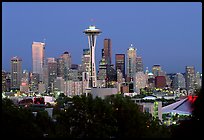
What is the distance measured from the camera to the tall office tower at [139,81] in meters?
78.8

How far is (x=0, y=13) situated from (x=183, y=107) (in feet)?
101

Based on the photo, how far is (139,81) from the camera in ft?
270

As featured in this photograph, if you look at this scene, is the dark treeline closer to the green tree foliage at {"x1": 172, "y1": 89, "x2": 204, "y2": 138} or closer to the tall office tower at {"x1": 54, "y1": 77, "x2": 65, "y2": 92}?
the green tree foliage at {"x1": 172, "y1": 89, "x2": 204, "y2": 138}

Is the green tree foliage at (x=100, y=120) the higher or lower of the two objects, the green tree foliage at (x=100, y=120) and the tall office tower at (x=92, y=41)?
the lower

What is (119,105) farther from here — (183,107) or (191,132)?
(183,107)

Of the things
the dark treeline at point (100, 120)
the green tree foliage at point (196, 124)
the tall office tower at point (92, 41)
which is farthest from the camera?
the tall office tower at point (92, 41)

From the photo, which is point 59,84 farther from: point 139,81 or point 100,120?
point 100,120

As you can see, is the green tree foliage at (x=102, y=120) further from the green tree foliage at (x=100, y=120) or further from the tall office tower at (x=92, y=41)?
the tall office tower at (x=92, y=41)

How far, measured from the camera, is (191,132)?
6.01m

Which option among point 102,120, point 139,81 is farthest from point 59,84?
point 102,120

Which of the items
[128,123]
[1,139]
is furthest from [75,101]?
[1,139]

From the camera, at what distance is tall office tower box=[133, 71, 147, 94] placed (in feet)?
259

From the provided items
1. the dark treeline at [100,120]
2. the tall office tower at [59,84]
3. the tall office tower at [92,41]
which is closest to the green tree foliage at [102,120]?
the dark treeline at [100,120]

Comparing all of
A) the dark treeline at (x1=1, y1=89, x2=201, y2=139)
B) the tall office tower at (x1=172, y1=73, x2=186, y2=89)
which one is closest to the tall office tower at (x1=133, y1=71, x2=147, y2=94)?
the tall office tower at (x1=172, y1=73, x2=186, y2=89)
